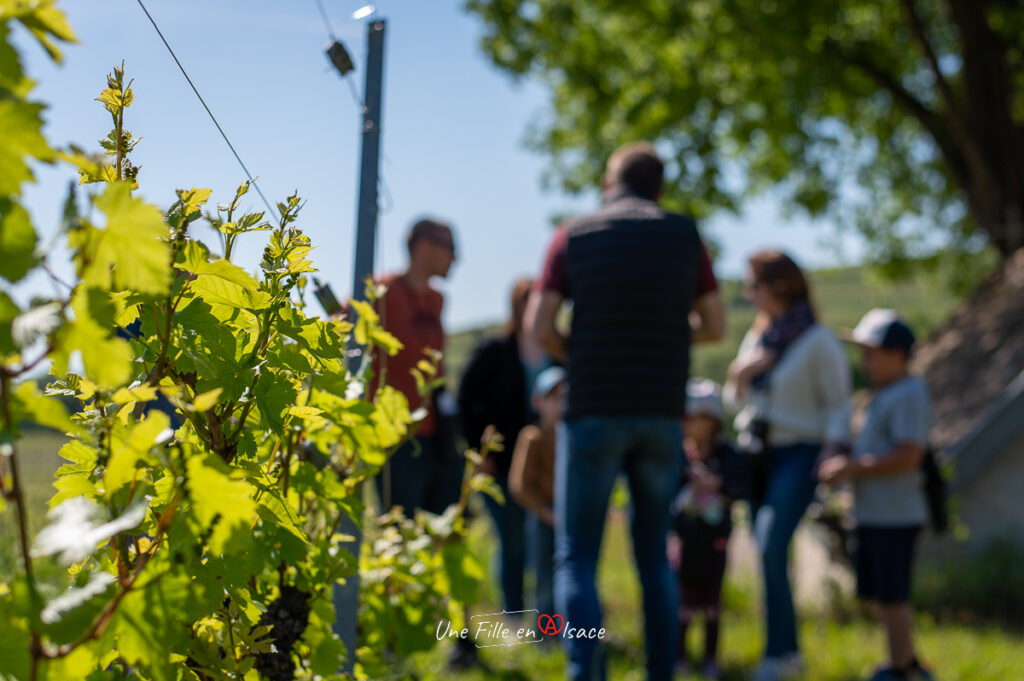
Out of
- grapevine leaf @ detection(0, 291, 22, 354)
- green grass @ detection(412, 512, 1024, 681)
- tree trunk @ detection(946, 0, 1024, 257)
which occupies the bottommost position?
green grass @ detection(412, 512, 1024, 681)

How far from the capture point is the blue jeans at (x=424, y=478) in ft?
11.9

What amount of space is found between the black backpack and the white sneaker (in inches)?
30.5

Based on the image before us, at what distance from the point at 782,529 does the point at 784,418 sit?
0.44m

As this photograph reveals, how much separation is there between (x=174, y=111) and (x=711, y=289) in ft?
7.12

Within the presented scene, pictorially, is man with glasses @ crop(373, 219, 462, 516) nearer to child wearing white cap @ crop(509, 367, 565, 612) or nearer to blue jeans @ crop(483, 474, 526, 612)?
child wearing white cap @ crop(509, 367, 565, 612)

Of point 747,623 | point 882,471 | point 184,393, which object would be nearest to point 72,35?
point 184,393

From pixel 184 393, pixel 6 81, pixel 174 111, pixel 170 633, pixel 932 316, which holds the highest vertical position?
pixel 932 316

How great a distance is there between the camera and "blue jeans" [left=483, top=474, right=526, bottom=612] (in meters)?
4.36

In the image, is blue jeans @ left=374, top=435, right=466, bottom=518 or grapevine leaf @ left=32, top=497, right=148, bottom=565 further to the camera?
blue jeans @ left=374, top=435, right=466, bottom=518

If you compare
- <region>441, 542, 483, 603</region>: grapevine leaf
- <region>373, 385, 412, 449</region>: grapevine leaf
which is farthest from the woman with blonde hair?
<region>373, 385, 412, 449</region>: grapevine leaf

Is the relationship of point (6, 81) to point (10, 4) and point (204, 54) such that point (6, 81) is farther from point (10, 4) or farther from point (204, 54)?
point (204, 54)

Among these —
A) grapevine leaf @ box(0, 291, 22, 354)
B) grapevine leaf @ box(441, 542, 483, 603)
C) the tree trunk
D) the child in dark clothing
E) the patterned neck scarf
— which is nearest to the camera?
grapevine leaf @ box(0, 291, 22, 354)

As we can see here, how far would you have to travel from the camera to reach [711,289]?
9.84 feet

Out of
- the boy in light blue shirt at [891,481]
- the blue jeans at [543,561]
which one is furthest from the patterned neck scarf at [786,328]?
the blue jeans at [543,561]
